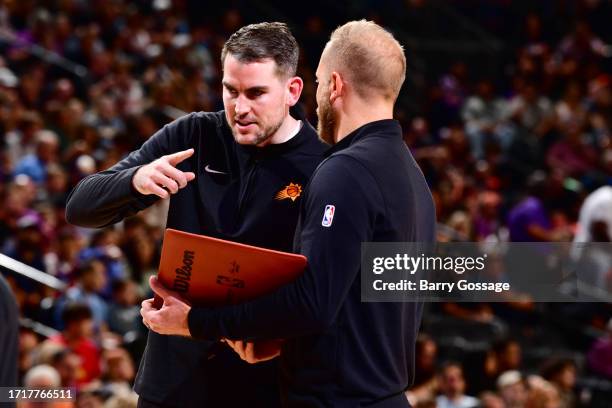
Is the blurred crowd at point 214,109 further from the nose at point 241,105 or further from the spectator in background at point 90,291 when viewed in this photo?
the nose at point 241,105

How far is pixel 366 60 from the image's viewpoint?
2.91 m

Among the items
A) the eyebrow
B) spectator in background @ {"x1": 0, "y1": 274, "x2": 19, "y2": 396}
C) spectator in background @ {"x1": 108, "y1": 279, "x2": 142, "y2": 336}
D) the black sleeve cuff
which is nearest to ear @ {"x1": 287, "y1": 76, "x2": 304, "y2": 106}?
the eyebrow

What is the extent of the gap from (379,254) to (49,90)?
9059 mm

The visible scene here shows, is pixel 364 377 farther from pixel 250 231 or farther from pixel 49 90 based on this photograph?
pixel 49 90

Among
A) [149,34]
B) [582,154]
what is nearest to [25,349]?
[149,34]

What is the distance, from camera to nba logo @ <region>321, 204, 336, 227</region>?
8.82 feet

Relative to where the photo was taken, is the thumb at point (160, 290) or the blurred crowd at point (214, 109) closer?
the thumb at point (160, 290)

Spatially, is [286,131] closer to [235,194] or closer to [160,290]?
[235,194]

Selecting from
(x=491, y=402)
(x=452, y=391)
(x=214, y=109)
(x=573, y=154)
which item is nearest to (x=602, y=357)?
(x=452, y=391)

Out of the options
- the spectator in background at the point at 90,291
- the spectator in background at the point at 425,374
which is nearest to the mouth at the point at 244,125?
the spectator in background at the point at 425,374

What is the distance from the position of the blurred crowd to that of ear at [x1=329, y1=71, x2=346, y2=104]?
2994 millimetres

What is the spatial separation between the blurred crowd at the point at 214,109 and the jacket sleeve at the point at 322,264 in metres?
2.87

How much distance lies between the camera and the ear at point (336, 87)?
2.92 meters

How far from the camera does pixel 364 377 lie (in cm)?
279
